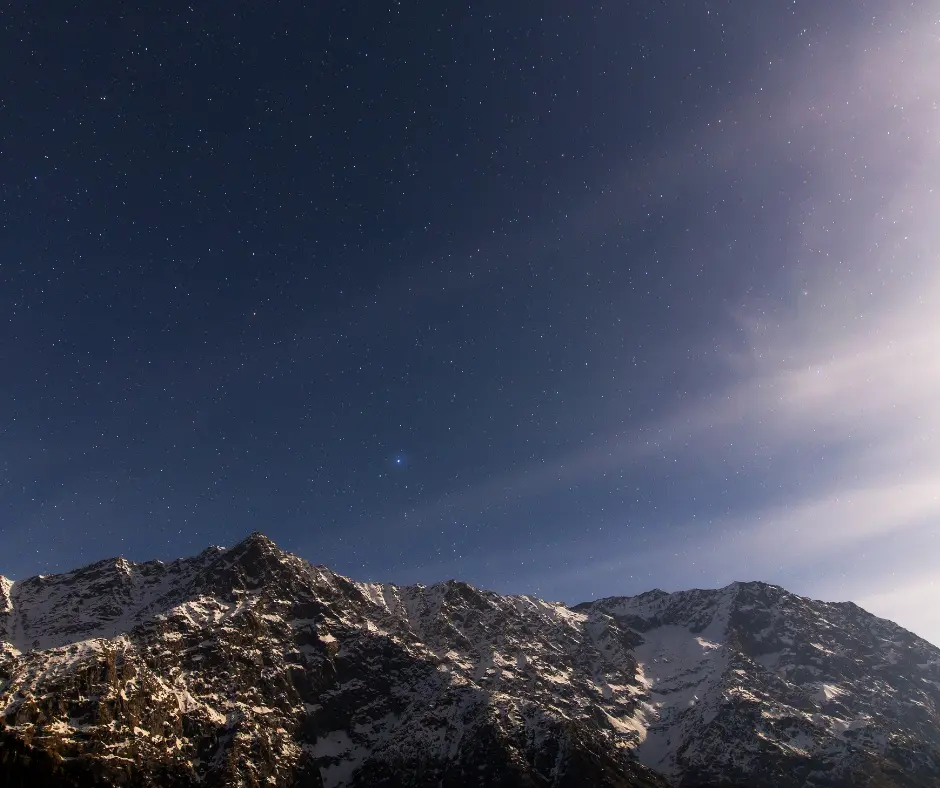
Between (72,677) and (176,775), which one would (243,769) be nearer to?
(176,775)

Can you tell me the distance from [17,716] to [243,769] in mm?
69910

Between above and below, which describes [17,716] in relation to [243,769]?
above

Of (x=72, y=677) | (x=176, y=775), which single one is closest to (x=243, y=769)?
(x=176, y=775)

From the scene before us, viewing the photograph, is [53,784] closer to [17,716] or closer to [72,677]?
[17,716]

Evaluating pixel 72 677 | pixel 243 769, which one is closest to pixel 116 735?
pixel 72 677

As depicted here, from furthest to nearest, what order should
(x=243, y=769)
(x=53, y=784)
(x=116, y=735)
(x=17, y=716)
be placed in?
(x=243, y=769)
(x=116, y=735)
(x=17, y=716)
(x=53, y=784)

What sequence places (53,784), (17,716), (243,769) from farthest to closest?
(243,769)
(17,716)
(53,784)

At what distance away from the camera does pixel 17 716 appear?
6161 inches

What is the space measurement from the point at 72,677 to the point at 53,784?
3812 cm

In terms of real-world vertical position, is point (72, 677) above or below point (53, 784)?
above

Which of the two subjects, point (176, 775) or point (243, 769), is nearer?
point (176, 775)

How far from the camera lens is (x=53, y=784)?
5704 inches

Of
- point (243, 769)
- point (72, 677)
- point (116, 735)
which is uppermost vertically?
point (72, 677)

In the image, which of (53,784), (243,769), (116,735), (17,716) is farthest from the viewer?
(243,769)
